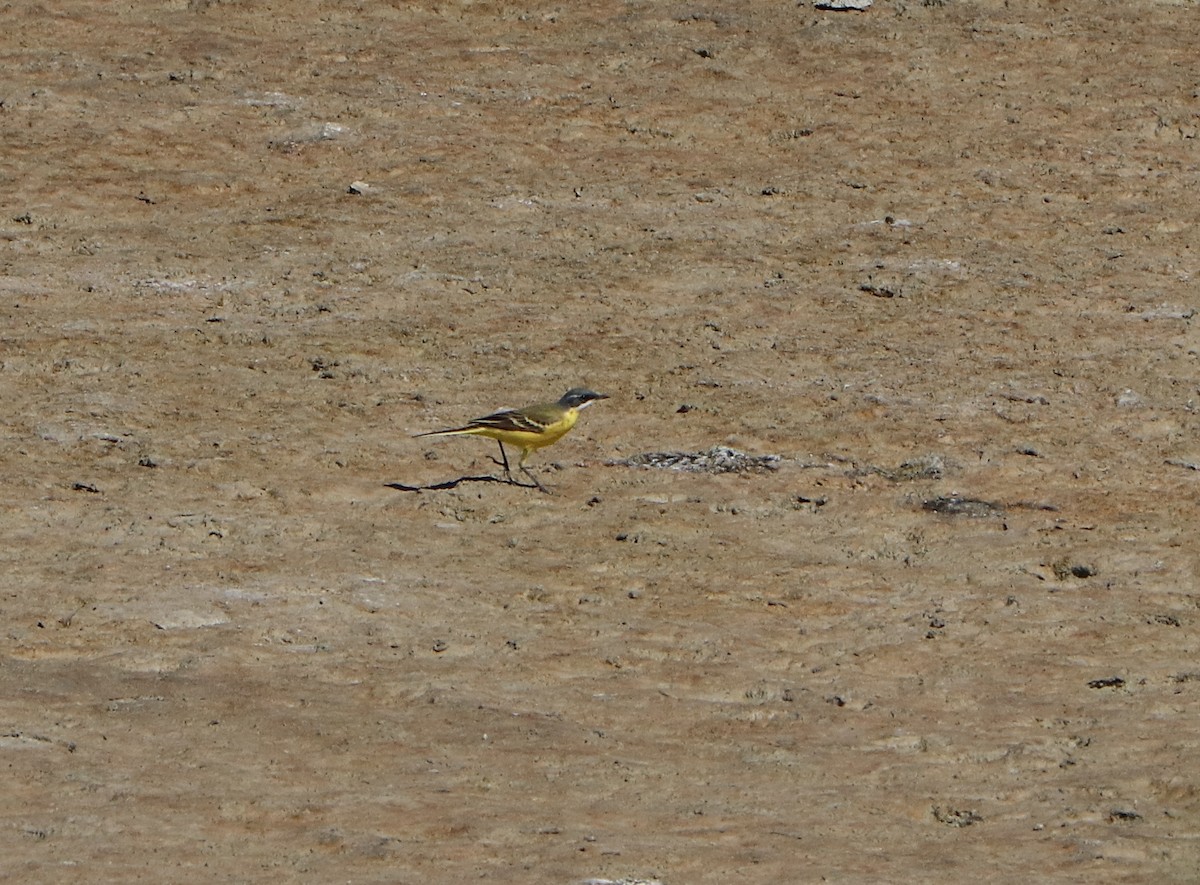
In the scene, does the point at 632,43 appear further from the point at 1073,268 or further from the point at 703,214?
the point at 1073,268

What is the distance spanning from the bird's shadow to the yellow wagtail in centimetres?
5

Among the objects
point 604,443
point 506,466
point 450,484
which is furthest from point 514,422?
point 604,443

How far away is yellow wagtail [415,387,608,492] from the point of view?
14.5 m

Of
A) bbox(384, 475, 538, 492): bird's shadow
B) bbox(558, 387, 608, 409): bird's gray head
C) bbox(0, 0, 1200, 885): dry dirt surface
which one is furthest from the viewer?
bbox(558, 387, 608, 409): bird's gray head

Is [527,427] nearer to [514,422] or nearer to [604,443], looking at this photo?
[514,422]

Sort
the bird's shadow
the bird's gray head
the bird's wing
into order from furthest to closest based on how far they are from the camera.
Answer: the bird's gray head
the bird's shadow
the bird's wing

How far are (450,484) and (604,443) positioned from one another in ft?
4.93

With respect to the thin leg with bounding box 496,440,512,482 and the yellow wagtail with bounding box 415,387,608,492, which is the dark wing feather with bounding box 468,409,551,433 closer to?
the yellow wagtail with bounding box 415,387,608,492

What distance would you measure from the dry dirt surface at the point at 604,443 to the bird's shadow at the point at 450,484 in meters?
0.06

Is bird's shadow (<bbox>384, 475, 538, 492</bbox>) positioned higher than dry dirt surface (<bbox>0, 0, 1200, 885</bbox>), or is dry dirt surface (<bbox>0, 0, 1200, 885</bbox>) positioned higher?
dry dirt surface (<bbox>0, 0, 1200, 885</bbox>)

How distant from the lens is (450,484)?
48.9 ft

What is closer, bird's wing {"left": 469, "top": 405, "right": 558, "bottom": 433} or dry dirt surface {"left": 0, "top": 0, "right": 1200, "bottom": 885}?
dry dirt surface {"left": 0, "top": 0, "right": 1200, "bottom": 885}

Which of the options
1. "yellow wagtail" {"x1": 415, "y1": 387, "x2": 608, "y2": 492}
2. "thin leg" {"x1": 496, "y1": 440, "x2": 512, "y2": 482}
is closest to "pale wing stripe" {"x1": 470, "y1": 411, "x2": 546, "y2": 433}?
"yellow wagtail" {"x1": 415, "y1": 387, "x2": 608, "y2": 492}

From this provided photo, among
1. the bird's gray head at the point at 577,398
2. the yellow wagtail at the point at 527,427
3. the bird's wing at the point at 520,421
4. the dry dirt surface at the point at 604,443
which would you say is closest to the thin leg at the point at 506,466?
the yellow wagtail at the point at 527,427
